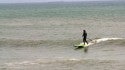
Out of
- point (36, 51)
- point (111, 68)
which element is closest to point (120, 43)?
point (36, 51)

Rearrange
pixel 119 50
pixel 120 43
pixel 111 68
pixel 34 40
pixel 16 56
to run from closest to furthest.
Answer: pixel 111 68
pixel 16 56
pixel 119 50
pixel 120 43
pixel 34 40

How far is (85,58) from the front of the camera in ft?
99.1

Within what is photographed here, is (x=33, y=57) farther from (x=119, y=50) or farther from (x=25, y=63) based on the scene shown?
(x=119, y=50)

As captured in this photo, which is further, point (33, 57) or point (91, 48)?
point (91, 48)

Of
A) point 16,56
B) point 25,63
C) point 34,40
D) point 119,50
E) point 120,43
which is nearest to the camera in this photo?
point 25,63

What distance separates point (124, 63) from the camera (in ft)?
89.0

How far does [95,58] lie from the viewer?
98.2 feet

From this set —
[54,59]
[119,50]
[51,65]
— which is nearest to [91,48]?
[119,50]

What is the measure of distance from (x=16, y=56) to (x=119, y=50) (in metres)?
9.33

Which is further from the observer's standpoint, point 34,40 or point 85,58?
point 34,40

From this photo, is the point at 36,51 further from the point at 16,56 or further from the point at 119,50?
the point at 119,50

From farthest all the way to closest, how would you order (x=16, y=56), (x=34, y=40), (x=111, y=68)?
(x=34, y=40), (x=16, y=56), (x=111, y=68)

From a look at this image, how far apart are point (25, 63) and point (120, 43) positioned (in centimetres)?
1401

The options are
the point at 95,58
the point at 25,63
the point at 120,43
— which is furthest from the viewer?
the point at 120,43
